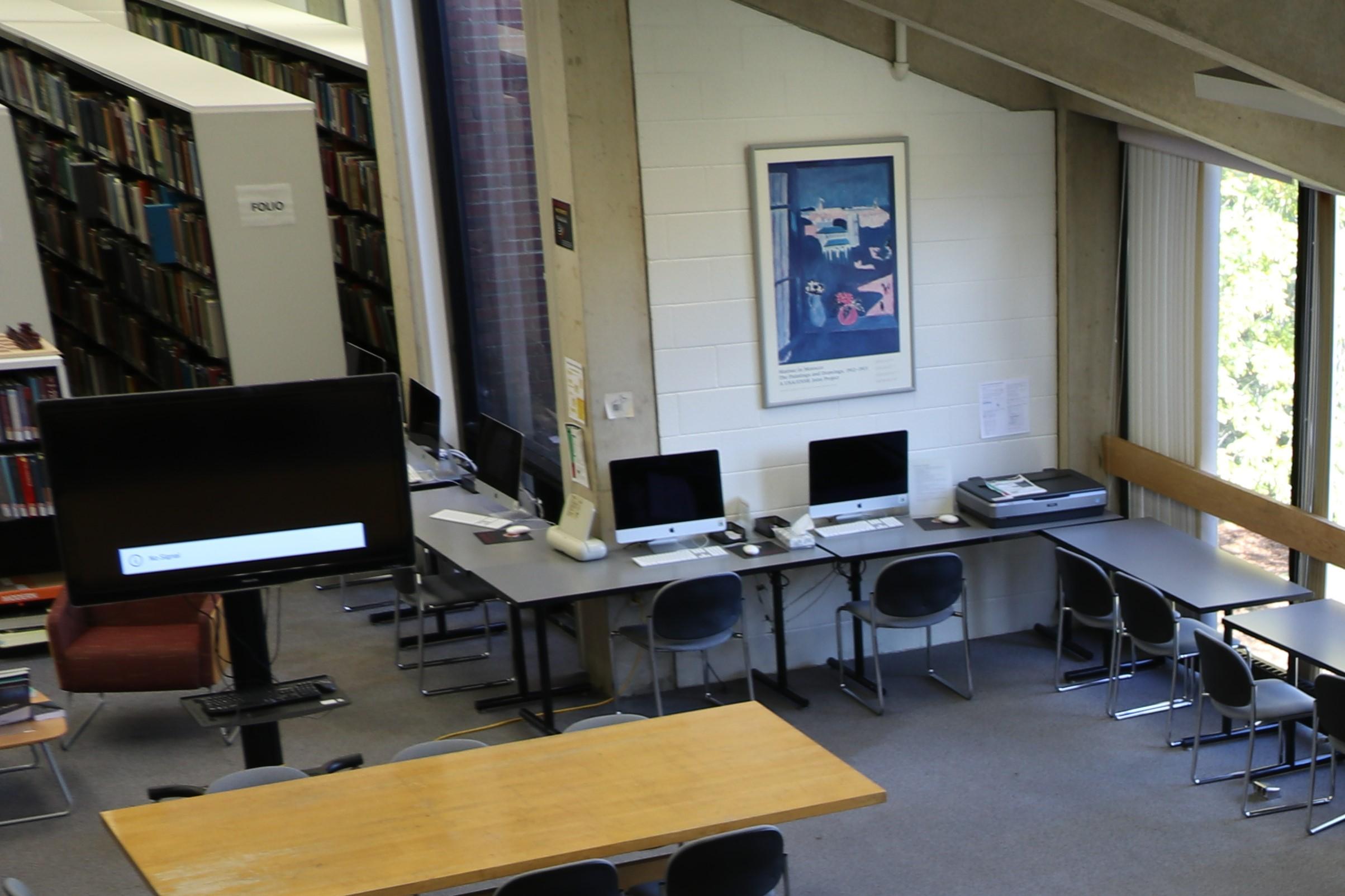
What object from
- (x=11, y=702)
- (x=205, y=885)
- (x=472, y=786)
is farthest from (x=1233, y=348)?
(x=11, y=702)

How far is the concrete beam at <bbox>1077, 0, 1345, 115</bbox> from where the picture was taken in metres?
3.52

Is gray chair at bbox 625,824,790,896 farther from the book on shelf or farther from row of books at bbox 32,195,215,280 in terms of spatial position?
row of books at bbox 32,195,215,280

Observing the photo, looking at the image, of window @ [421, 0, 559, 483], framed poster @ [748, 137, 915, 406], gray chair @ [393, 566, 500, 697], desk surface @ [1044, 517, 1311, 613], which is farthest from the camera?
window @ [421, 0, 559, 483]

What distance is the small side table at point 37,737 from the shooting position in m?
5.71

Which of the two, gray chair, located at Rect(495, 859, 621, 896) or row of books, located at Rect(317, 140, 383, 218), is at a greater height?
row of books, located at Rect(317, 140, 383, 218)

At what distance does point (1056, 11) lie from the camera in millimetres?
5426

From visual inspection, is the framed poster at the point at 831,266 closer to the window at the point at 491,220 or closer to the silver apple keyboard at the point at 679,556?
the silver apple keyboard at the point at 679,556

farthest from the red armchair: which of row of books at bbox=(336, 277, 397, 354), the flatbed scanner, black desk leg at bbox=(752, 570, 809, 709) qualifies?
the flatbed scanner

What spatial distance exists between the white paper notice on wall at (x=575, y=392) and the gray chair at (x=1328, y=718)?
3.20 metres

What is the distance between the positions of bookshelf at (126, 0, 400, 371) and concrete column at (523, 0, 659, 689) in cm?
269

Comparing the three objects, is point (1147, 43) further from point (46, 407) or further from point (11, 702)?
point (11, 702)

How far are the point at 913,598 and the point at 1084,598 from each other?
77cm

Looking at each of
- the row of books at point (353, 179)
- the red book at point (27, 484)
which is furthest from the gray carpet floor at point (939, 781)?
the row of books at point (353, 179)

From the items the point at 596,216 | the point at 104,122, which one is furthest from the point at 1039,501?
the point at 104,122
